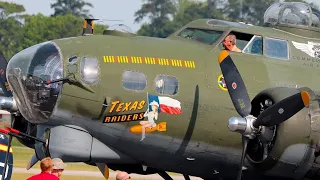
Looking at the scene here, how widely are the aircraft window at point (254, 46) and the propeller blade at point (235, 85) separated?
111 cm

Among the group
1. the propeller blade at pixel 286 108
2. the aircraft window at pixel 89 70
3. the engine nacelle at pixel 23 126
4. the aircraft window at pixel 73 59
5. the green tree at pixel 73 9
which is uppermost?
the aircraft window at pixel 73 59

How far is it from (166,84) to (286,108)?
257 centimetres

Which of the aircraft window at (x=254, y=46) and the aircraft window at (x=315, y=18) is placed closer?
the aircraft window at (x=254, y=46)

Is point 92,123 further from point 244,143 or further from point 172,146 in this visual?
point 244,143

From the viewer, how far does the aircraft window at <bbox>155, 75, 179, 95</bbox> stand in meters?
17.9

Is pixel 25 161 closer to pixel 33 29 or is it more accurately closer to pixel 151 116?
pixel 151 116

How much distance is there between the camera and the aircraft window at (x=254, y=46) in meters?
19.1

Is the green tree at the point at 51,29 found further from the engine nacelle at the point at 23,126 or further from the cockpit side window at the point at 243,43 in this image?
the cockpit side window at the point at 243,43

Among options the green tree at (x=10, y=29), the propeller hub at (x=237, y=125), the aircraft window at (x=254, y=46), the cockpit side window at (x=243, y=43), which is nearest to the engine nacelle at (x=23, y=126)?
the cockpit side window at (x=243, y=43)

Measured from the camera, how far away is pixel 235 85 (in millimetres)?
17875

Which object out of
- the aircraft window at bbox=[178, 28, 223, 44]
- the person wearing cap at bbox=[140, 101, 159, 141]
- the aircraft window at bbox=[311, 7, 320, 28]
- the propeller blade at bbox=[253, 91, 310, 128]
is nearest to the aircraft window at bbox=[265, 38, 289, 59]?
the aircraft window at bbox=[178, 28, 223, 44]

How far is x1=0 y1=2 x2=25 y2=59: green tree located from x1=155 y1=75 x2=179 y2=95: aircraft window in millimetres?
94780

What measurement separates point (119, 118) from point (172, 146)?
Answer: 52.2 inches

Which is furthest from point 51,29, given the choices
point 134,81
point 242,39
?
point 134,81
